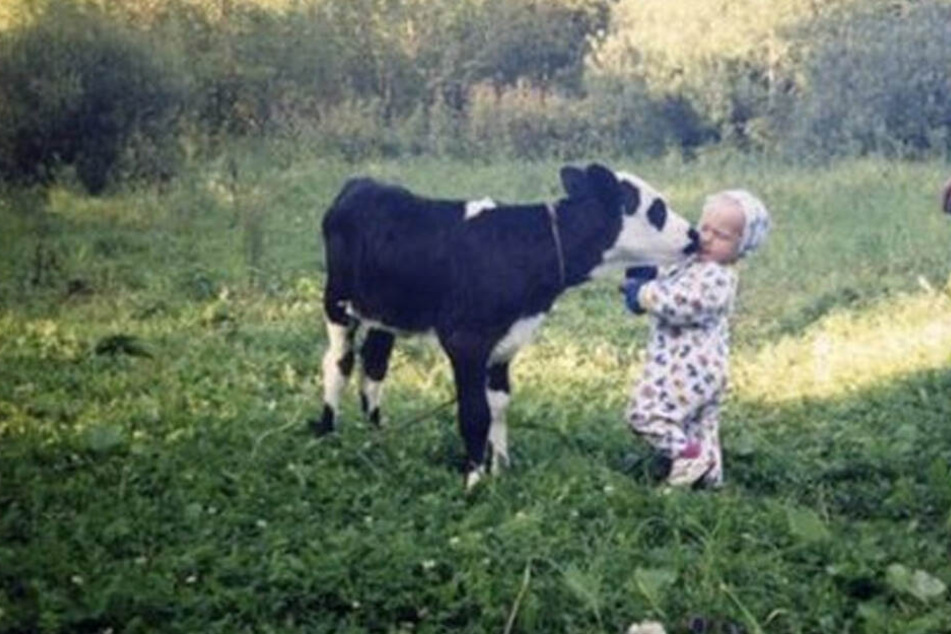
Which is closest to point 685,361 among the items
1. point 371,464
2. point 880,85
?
point 371,464

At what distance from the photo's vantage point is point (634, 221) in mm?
6066

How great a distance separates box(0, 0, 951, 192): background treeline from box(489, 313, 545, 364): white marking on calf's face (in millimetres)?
2086

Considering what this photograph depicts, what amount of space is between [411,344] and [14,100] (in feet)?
11.3

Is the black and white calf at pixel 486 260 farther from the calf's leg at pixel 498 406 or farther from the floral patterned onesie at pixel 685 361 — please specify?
the floral patterned onesie at pixel 685 361

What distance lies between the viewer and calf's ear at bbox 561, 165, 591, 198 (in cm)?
602

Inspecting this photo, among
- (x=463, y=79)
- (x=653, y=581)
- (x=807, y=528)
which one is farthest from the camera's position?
(x=463, y=79)

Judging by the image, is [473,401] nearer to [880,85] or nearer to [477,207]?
[477,207]

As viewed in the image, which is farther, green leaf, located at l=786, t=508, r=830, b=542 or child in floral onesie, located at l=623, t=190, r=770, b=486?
child in floral onesie, located at l=623, t=190, r=770, b=486

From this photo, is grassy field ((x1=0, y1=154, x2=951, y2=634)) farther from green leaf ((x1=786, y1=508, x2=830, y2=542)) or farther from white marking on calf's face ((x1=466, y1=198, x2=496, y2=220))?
white marking on calf's face ((x1=466, y1=198, x2=496, y2=220))

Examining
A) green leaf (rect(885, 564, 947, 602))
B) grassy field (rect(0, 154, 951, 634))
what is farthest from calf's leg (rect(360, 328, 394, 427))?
green leaf (rect(885, 564, 947, 602))

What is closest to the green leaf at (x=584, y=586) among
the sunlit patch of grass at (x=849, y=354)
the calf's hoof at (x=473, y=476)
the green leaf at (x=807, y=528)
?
the green leaf at (x=807, y=528)

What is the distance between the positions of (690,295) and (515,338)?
29.1 inches

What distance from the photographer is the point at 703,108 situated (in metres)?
13.8

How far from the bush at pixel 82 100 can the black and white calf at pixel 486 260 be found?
1.33 metres
